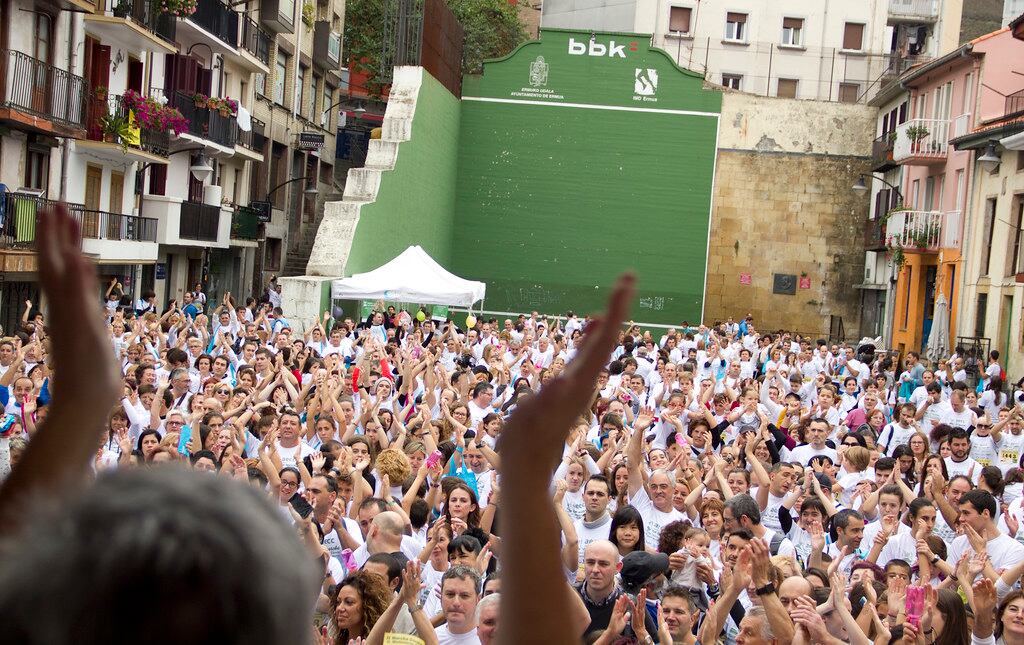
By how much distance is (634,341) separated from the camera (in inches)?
832

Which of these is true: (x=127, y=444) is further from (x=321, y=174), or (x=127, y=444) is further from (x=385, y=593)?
(x=321, y=174)

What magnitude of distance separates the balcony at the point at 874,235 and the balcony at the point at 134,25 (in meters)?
21.7

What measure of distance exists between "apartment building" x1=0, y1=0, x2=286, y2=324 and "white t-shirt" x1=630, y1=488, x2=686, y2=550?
13828 mm

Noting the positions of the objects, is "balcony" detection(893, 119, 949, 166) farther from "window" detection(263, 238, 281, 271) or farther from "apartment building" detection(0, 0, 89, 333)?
"apartment building" detection(0, 0, 89, 333)

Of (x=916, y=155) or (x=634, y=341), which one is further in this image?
(x=916, y=155)

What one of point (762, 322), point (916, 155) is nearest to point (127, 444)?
point (916, 155)

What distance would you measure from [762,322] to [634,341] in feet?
69.0

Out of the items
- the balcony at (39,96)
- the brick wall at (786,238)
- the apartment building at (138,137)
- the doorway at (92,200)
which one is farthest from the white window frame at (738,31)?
the balcony at (39,96)

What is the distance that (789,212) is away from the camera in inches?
1613

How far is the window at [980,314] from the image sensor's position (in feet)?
101

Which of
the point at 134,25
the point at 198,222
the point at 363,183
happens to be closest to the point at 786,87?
the point at 363,183

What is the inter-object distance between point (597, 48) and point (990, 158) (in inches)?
553

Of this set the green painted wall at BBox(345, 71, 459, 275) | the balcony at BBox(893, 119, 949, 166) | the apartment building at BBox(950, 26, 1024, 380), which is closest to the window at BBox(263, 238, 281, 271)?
the green painted wall at BBox(345, 71, 459, 275)

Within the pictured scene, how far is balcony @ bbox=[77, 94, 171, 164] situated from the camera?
2605cm
